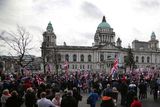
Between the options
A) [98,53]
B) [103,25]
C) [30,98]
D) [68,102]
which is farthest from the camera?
[103,25]

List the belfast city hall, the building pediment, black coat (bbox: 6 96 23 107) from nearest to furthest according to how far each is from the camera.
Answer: black coat (bbox: 6 96 23 107) → the belfast city hall → the building pediment

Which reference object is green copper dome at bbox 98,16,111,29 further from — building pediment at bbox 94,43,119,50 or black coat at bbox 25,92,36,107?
black coat at bbox 25,92,36,107

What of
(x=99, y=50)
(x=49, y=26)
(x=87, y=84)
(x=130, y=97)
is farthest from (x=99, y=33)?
(x=130, y=97)

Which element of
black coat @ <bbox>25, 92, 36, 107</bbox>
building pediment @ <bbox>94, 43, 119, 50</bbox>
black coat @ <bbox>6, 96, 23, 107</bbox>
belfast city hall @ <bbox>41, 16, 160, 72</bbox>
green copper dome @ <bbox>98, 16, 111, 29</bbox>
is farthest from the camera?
green copper dome @ <bbox>98, 16, 111, 29</bbox>

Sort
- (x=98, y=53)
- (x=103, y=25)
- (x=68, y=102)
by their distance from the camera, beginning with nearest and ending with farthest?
(x=68, y=102) → (x=98, y=53) → (x=103, y=25)

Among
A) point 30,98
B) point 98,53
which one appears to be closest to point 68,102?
point 30,98

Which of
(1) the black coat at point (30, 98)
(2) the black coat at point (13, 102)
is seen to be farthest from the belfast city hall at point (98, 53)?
(2) the black coat at point (13, 102)

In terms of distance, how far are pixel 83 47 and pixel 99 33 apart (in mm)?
10824

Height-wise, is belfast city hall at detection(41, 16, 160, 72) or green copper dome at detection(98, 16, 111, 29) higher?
green copper dome at detection(98, 16, 111, 29)

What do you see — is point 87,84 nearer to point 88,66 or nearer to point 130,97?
point 130,97

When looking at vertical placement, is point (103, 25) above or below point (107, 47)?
above

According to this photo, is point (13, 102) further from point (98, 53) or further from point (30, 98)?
point (98, 53)

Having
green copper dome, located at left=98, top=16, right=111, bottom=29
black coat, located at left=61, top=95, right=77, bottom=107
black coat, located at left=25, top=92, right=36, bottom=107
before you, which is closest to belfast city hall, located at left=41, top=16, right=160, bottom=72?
green copper dome, located at left=98, top=16, right=111, bottom=29

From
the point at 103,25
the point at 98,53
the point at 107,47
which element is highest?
the point at 103,25
